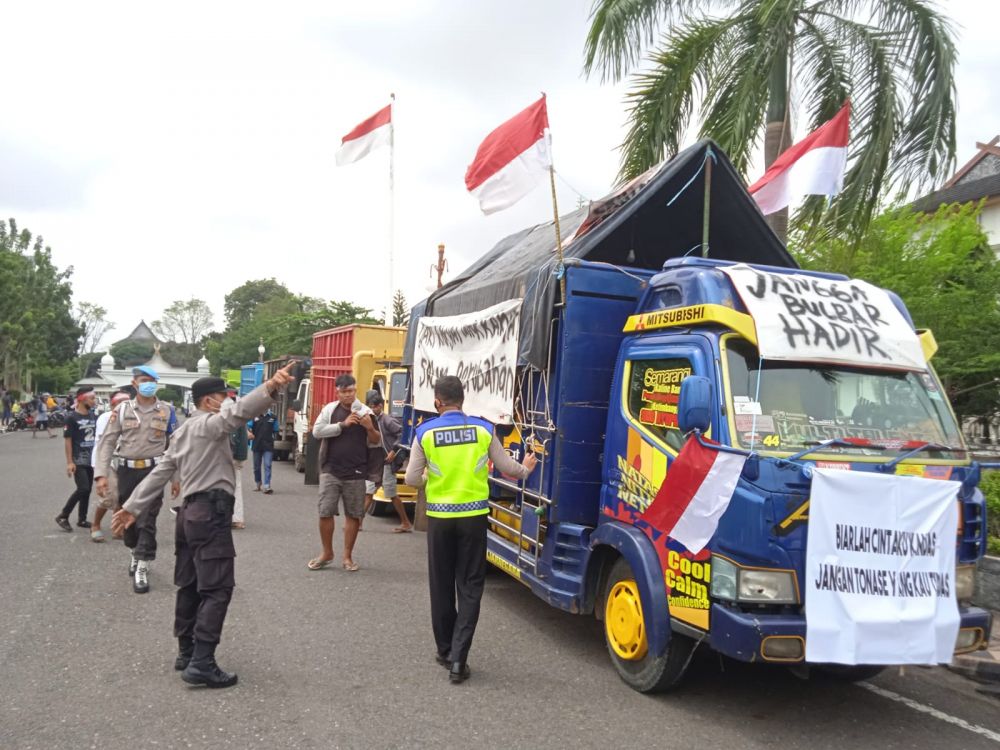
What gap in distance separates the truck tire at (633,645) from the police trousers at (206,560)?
2355 mm

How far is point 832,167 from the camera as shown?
867 centimetres

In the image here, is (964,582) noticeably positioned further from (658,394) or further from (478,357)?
(478,357)

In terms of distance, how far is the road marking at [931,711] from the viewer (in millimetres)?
4508

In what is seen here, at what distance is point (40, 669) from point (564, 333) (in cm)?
394

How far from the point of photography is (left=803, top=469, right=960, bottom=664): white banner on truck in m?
4.02

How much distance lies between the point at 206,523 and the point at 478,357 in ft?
10.5

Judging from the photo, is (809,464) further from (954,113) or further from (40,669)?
(954,113)

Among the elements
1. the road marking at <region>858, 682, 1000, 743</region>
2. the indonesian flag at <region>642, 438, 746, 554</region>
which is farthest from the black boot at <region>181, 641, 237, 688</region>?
the road marking at <region>858, 682, 1000, 743</region>

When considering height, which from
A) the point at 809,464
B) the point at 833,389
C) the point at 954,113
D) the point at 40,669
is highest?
the point at 954,113

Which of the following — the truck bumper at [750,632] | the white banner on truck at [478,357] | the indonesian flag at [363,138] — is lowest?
the truck bumper at [750,632]

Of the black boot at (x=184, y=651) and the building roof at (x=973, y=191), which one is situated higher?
the building roof at (x=973, y=191)

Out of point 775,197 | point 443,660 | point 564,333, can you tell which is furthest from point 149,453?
point 775,197

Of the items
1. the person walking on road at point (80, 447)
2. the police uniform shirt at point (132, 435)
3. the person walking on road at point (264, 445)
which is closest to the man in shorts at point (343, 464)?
the police uniform shirt at point (132, 435)

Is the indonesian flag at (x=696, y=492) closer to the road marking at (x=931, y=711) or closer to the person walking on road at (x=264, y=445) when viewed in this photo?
the road marking at (x=931, y=711)
